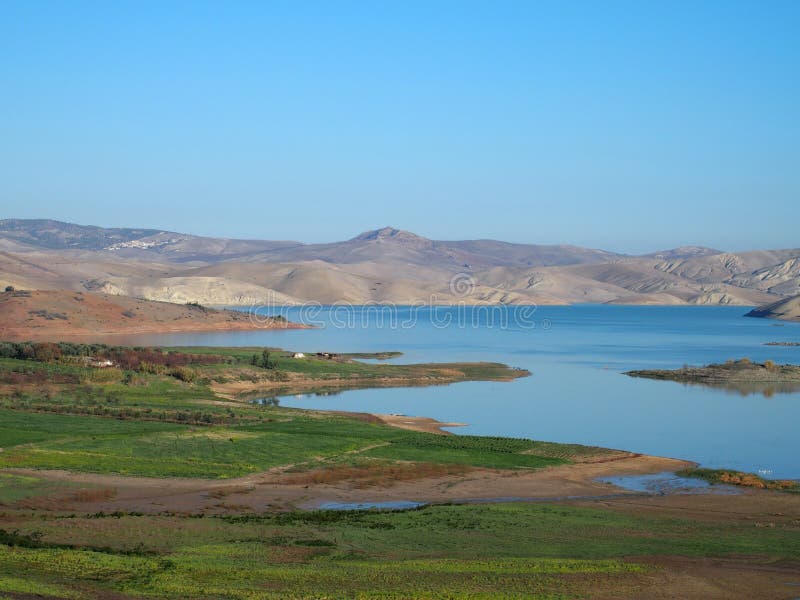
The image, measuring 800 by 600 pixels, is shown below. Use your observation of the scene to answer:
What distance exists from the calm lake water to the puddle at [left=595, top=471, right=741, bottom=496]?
2940 mm

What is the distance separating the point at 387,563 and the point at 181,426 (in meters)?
19.7

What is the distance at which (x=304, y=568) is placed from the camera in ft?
60.1

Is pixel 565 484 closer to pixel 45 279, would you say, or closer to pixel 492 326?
pixel 492 326

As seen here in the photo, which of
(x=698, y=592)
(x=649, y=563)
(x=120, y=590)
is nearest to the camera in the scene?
(x=120, y=590)

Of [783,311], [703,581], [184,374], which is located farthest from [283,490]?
[783,311]

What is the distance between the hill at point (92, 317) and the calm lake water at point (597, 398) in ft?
18.5

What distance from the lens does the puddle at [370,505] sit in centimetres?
2541

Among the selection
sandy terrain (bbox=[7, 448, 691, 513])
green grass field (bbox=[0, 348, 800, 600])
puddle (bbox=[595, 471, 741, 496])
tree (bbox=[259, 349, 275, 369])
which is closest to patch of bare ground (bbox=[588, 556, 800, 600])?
green grass field (bbox=[0, 348, 800, 600])

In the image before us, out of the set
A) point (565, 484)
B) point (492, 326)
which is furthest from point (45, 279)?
point (565, 484)

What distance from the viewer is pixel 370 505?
25922 mm

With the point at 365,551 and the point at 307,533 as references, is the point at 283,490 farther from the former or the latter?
the point at 365,551

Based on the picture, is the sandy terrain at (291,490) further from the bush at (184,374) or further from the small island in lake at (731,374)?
the small island in lake at (731,374)

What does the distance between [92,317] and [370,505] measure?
266 ft

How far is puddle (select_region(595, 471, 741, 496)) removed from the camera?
2838 cm
